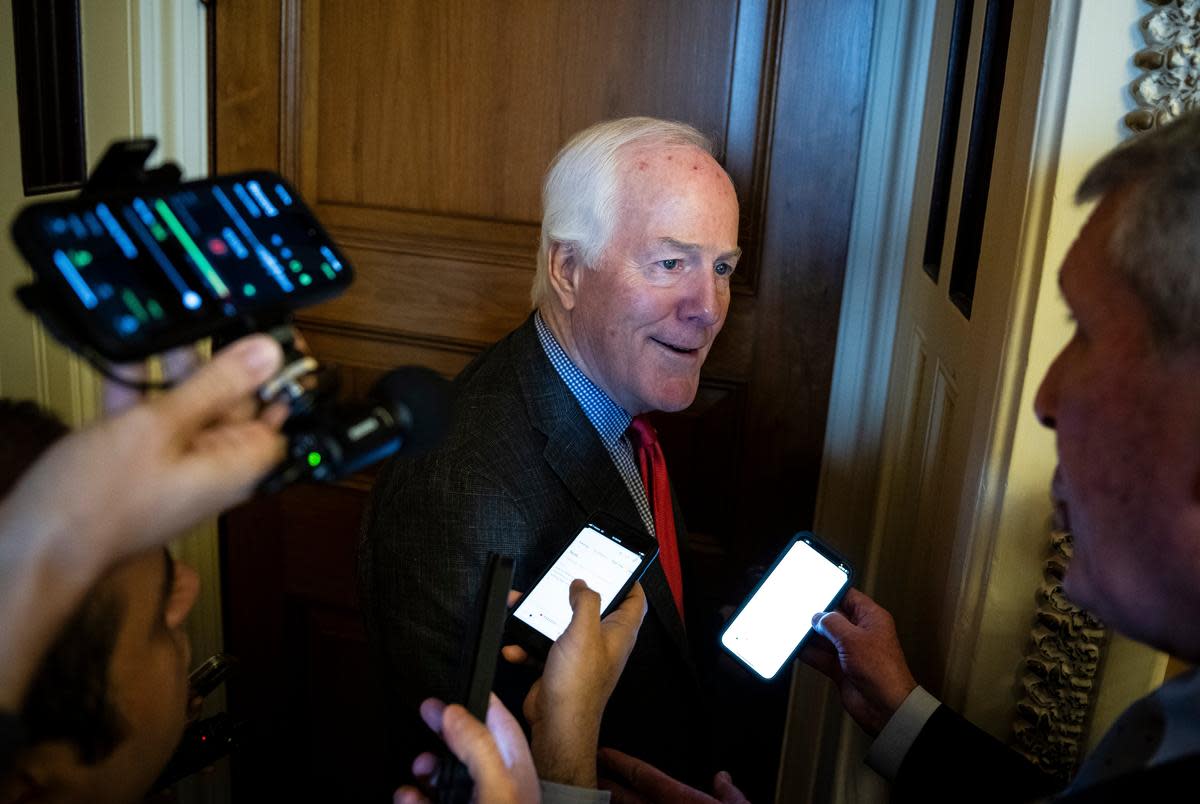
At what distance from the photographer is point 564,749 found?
2.81 ft

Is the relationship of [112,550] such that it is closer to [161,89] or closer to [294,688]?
[161,89]

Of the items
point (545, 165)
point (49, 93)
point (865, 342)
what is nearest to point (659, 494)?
point (865, 342)

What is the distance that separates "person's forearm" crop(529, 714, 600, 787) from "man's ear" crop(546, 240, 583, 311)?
58 centimetres

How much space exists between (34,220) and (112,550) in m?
0.19

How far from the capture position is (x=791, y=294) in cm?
159

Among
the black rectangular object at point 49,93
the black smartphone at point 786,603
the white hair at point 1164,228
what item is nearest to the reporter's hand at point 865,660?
the black smartphone at point 786,603

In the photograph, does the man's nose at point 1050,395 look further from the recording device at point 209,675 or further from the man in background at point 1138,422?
the recording device at point 209,675

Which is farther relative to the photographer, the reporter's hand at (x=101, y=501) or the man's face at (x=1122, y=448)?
the man's face at (x=1122, y=448)

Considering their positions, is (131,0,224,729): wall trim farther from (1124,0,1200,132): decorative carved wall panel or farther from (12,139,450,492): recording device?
(1124,0,1200,132): decorative carved wall panel

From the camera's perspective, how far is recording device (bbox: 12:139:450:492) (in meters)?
0.49

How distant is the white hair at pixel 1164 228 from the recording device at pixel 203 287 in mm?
422

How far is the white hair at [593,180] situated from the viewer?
124cm


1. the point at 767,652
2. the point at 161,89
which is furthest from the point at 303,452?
the point at 161,89

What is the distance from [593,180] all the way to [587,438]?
338 mm
